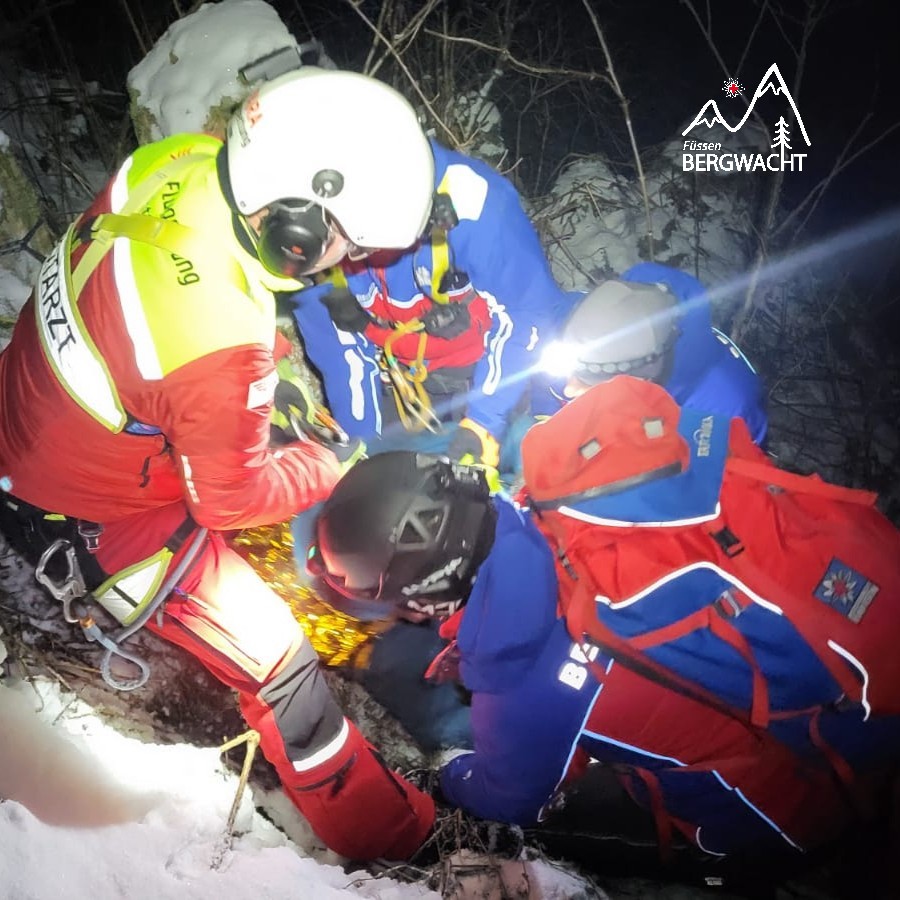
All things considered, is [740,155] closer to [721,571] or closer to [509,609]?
[721,571]

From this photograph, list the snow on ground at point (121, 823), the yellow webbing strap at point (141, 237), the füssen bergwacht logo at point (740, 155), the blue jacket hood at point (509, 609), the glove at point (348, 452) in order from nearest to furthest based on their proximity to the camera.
Answer: 1. the snow on ground at point (121, 823)
2. the yellow webbing strap at point (141, 237)
3. the blue jacket hood at point (509, 609)
4. the glove at point (348, 452)
5. the füssen bergwacht logo at point (740, 155)

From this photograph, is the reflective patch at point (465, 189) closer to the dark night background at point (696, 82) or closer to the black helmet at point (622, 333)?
the black helmet at point (622, 333)

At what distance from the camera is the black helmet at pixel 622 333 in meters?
3.02

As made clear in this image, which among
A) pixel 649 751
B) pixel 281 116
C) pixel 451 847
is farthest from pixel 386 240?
pixel 451 847

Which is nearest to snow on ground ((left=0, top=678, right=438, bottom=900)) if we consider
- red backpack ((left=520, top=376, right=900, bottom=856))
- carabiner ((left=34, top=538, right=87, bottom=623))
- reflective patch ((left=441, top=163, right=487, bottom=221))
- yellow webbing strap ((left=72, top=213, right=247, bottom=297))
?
carabiner ((left=34, top=538, right=87, bottom=623))

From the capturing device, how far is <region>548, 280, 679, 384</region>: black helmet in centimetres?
302

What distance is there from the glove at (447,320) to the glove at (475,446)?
50 cm

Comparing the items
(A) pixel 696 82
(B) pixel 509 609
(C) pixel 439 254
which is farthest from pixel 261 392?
(A) pixel 696 82

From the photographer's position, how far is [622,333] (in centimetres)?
303

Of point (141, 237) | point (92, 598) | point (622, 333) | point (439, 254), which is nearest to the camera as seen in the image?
point (141, 237)

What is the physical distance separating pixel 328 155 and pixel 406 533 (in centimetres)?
126

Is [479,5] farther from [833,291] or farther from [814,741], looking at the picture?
[814,741]

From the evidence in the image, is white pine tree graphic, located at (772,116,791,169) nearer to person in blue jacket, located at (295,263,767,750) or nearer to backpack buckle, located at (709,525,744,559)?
person in blue jacket, located at (295,263,767,750)

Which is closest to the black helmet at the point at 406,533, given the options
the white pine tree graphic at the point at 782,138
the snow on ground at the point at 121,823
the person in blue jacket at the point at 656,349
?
the snow on ground at the point at 121,823
